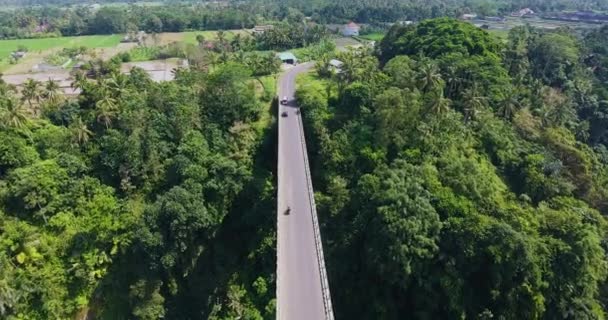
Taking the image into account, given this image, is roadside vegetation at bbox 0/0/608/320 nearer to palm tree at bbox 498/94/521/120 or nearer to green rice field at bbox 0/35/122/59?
palm tree at bbox 498/94/521/120

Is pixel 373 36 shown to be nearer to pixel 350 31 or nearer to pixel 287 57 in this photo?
pixel 350 31

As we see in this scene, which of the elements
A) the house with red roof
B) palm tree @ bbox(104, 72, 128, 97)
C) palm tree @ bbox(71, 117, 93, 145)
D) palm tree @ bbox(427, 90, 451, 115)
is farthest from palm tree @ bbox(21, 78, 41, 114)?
the house with red roof

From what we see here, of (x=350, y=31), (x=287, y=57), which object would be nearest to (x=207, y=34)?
(x=350, y=31)

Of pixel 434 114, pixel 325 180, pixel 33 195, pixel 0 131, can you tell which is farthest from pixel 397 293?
pixel 0 131

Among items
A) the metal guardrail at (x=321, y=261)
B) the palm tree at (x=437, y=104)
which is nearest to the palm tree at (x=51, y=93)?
the metal guardrail at (x=321, y=261)

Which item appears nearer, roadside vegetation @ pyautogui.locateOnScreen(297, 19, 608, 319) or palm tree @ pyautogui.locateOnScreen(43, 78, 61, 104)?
roadside vegetation @ pyautogui.locateOnScreen(297, 19, 608, 319)

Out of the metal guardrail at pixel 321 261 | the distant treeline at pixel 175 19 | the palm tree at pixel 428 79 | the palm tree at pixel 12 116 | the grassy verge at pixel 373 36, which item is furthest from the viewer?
the distant treeline at pixel 175 19

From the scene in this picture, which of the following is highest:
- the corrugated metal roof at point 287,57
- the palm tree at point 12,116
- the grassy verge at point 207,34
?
the grassy verge at point 207,34

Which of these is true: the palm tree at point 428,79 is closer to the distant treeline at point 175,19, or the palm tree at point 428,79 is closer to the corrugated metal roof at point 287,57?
the corrugated metal roof at point 287,57
